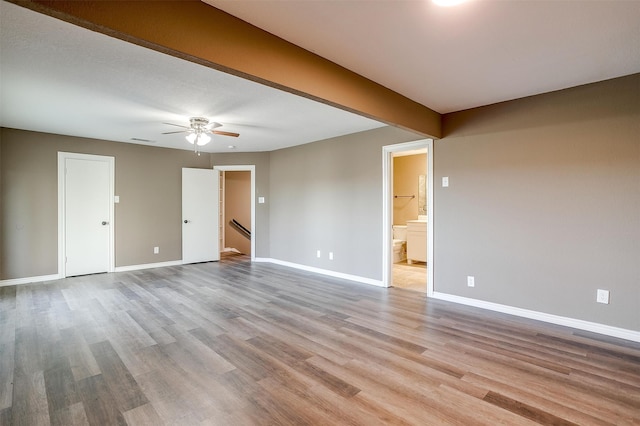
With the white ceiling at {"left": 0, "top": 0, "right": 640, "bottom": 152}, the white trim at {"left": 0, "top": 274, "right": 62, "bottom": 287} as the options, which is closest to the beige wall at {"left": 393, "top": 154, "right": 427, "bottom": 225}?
the white ceiling at {"left": 0, "top": 0, "right": 640, "bottom": 152}

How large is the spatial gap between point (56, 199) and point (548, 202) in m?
7.10

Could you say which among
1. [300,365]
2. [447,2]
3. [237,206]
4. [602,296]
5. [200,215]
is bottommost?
[300,365]

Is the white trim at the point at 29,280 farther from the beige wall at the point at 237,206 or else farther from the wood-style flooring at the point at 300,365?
the beige wall at the point at 237,206

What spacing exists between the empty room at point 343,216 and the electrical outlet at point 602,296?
2 cm

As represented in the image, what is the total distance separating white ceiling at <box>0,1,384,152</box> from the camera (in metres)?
2.21

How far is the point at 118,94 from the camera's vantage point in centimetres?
317

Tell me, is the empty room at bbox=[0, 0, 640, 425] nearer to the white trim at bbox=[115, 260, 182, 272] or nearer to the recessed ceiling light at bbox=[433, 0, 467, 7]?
the recessed ceiling light at bbox=[433, 0, 467, 7]

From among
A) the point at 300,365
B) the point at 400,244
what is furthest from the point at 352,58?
the point at 400,244

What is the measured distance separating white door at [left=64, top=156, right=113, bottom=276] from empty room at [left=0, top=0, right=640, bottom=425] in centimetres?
3

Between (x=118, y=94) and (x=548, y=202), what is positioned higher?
(x=118, y=94)

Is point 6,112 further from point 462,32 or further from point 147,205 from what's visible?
point 462,32

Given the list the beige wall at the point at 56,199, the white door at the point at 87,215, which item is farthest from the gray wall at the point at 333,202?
the white door at the point at 87,215

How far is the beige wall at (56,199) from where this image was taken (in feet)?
15.4

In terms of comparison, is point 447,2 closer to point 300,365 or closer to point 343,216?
point 300,365
